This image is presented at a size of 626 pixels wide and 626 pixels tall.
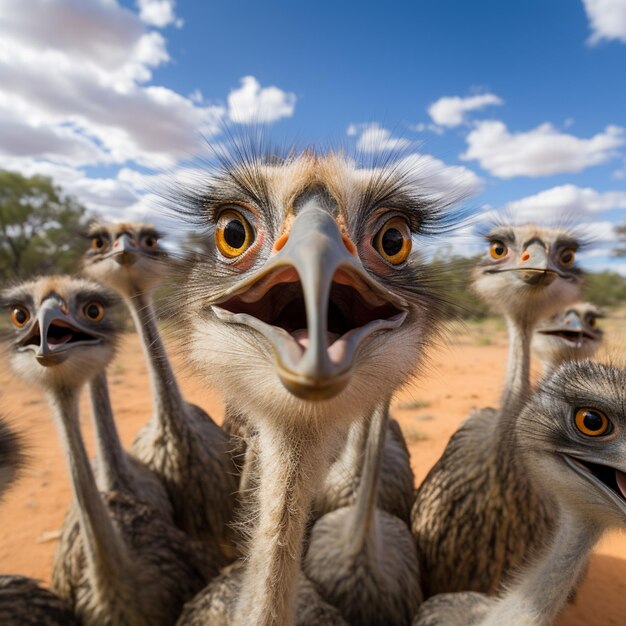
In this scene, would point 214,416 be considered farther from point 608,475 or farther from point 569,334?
point 608,475

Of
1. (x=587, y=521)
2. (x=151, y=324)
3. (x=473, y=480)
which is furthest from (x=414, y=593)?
(x=151, y=324)

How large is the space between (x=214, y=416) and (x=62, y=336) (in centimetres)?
463

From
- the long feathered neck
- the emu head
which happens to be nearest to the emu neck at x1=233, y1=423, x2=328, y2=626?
the emu head

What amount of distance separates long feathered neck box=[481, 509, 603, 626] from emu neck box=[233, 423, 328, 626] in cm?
88

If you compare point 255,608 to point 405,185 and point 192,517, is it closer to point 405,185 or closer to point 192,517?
point 405,185

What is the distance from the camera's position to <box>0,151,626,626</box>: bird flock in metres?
1.17

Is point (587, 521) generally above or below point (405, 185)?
below

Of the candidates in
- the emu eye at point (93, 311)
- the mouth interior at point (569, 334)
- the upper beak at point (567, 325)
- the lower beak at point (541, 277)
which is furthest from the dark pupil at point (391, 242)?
the mouth interior at point (569, 334)

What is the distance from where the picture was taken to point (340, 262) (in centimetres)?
89

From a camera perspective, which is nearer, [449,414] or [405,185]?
[405,185]

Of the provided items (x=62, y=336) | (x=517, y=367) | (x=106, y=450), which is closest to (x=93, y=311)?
(x=62, y=336)

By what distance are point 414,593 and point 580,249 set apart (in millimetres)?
2627

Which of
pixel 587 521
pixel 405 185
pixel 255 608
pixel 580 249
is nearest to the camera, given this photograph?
pixel 255 608

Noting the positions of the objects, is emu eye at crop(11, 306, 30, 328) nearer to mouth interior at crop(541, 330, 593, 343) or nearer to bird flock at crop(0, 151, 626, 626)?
bird flock at crop(0, 151, 626, 626)
